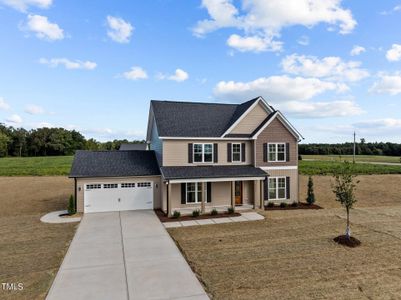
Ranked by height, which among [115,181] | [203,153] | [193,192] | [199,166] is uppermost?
[203,153]

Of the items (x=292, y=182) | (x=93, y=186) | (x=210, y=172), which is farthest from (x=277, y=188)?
(x=93, y=186)

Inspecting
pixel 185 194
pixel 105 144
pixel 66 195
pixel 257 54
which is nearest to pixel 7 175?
pixel 66 195

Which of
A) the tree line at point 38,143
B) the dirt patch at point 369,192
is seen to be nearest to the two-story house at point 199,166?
the dirt patch at point 369,192

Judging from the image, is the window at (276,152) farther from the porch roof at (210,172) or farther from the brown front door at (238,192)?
the brown front door at (238,192)

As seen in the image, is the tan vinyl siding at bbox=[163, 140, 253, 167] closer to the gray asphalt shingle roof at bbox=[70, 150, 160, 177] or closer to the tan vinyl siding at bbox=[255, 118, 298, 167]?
the gray asphalt shingle roof at bbox=[70, 150, 160, 177]

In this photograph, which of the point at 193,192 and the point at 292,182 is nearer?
the point at 193,192

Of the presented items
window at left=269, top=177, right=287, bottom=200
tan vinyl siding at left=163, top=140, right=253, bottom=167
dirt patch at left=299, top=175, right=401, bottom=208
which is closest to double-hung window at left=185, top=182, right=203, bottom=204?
tan vinyl siding at left=163, top=140, right=253, bottom=167

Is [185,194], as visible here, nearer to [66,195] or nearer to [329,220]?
[329,220]

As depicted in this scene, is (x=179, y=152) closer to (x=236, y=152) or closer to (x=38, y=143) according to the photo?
(x=236, y=152)
